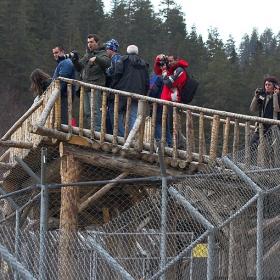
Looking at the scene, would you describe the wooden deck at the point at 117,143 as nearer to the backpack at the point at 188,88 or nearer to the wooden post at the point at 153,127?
the wooden post at the point at 153,127

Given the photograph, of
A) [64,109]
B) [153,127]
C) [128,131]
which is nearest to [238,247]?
[153,127]

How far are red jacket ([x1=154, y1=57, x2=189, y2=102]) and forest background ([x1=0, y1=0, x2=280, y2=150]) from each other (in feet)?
116

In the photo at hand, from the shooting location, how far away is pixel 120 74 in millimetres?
9688

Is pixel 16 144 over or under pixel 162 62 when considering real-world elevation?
under

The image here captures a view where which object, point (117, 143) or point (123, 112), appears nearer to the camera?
point (117, 143)

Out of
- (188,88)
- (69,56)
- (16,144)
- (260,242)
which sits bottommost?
(260,242)

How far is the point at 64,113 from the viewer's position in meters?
9.69

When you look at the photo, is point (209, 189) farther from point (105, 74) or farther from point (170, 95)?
point (105, 74)

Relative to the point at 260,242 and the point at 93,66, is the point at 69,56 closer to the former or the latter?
the point at 93,66

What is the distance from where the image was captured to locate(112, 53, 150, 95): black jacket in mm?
9656

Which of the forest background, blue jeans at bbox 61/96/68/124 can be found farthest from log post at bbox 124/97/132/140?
the forest background

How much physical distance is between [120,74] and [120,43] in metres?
54.1

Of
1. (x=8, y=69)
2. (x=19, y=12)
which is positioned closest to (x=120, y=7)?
(x=19, y=12)

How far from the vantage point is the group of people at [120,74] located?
31.7 ft
